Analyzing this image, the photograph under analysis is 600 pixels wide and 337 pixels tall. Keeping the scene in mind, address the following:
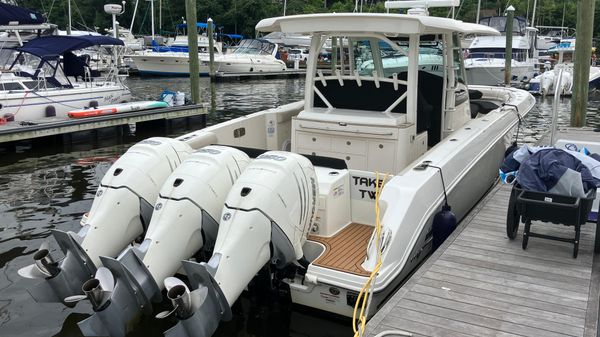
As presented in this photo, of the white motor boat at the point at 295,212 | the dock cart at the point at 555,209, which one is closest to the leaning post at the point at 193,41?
the white motor boat at the point at 295,212

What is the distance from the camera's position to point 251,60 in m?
33.5

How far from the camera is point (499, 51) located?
25797mm

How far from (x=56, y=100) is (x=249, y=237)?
1154cm

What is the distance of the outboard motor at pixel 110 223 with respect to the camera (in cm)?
412

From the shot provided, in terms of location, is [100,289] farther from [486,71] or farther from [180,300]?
[486,71]

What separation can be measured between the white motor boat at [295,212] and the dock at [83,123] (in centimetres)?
706

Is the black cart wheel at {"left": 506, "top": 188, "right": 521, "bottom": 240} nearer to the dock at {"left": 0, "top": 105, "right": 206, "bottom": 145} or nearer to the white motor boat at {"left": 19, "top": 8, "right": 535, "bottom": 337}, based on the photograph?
the white motor boat at {"left": 19, "top": 8, "right": 535, "bottom": 337}

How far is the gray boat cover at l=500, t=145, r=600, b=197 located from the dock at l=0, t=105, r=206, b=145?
1022 centimetres

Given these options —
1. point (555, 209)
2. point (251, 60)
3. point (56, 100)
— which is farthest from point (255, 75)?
point (555, 209)

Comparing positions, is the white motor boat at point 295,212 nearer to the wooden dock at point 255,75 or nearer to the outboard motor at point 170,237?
the outboard motor at point 170,237

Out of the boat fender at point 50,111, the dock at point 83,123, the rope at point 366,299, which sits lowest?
the rope at point 366,299

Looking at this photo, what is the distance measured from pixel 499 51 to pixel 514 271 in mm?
23599

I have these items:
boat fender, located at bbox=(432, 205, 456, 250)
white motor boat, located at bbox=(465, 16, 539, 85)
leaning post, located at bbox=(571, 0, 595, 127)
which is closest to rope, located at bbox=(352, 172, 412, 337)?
boat fender, located at bbox=(432, 205, 456, 250)

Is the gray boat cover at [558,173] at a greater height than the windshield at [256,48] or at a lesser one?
lesser
